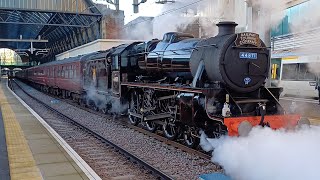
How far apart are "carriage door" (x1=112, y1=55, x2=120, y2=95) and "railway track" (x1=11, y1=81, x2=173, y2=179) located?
157 centimetres

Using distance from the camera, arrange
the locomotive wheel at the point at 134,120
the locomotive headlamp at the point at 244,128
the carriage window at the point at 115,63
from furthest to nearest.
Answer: the carriage window at the point at 115,63
the locomotive wheel at the point at 134,120
the locomotive headlamp at the point at 244,128

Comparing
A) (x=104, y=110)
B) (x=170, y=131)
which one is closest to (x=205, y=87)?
(x=170, y=131)

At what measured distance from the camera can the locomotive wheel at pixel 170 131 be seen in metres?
8.36

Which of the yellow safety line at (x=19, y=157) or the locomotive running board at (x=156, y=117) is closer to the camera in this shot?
the yellow safety line at (x=19, y=157)

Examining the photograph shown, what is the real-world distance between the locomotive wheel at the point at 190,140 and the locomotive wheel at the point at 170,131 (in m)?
0.32

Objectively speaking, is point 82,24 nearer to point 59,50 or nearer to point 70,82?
point 70,82

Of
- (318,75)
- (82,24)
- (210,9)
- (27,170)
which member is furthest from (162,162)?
(82,24)

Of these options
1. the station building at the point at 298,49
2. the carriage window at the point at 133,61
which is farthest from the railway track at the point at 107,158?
the station building at the point at 298,49

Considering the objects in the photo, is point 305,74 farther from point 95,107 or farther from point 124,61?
point 124,61

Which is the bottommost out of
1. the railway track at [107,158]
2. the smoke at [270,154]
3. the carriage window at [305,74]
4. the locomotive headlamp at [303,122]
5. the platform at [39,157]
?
the railway track at [107,158]

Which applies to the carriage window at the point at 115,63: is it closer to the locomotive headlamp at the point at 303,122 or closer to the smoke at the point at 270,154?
the smoke at the point at 270,154

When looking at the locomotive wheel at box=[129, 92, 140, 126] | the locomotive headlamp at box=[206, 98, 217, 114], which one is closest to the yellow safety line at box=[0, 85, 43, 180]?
the locomotive headlamp at box=[206, 98, 217, 114]

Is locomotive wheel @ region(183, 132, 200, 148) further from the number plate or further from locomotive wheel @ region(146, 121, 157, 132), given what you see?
the number plate

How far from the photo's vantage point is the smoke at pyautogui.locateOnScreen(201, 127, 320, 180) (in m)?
4.60
